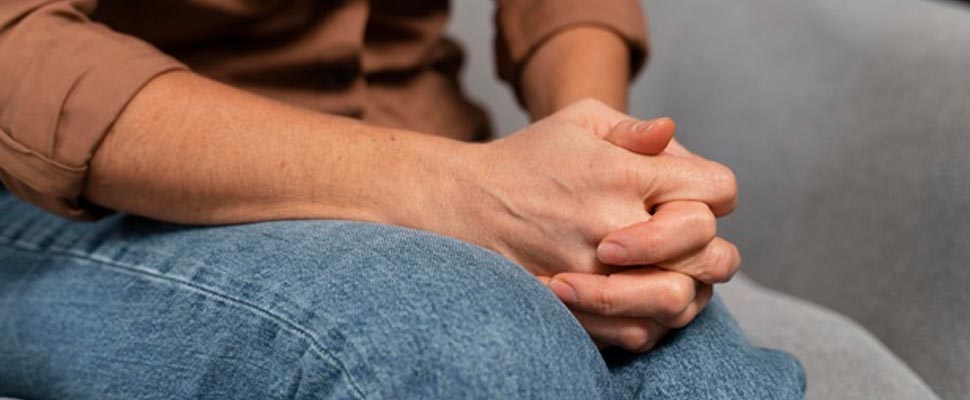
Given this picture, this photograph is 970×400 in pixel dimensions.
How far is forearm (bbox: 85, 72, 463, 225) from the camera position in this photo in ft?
1.95

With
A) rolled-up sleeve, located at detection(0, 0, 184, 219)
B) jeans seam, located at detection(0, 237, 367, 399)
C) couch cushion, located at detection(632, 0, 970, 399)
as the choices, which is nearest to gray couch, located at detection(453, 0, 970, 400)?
couch cushion, located at detection(632, 0, 970, 399)

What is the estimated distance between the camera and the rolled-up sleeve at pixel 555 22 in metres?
0.88

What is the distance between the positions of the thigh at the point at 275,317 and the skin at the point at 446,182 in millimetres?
27

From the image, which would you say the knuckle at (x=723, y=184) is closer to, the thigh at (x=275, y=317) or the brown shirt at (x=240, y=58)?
the thigh at (x=275, y=317)

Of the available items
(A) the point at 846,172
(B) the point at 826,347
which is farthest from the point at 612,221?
(A) the point at 846,172

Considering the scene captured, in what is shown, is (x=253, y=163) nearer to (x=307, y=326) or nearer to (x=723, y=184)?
(x=307, y=326)

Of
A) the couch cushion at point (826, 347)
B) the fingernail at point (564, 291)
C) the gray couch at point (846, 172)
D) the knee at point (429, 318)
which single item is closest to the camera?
the knee at point (429, 318)

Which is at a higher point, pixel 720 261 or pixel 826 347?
pixel 720 261

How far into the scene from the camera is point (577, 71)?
840mm

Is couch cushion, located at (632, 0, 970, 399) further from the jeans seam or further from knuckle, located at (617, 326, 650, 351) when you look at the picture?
the jeans seam

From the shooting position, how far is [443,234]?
0.60m

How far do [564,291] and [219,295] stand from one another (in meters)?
0.19

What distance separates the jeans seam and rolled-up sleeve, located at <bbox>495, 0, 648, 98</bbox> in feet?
1.41

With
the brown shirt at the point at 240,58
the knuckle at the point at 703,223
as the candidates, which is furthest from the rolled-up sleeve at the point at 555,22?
the knuckle at the point at 703,223
